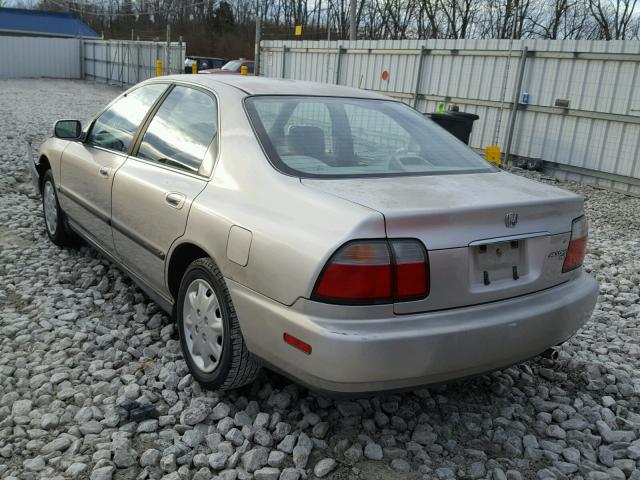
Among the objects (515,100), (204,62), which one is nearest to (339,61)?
(515,100)

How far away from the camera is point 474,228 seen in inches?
94.4

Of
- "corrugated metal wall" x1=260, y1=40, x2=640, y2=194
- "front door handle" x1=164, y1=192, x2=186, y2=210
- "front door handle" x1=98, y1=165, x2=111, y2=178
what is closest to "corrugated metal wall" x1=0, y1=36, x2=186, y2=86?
"corrugated metal wall" x1=260, y1=40, x2=640, y2=194

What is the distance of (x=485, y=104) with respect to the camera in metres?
11.6

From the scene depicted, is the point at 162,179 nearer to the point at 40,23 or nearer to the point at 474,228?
the point at 474,228

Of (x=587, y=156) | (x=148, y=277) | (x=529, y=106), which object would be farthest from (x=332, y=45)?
(x=148, y=277)

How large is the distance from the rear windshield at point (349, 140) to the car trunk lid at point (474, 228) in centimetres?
18

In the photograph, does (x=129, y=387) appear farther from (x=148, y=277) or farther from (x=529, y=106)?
(x=529, y=106)

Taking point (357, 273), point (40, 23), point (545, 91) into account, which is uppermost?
point (40, 23)

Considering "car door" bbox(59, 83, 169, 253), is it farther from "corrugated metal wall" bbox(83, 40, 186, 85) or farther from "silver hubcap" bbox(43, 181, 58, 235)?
"corrugated metal wall" bbox(83, 40, 186, 85)

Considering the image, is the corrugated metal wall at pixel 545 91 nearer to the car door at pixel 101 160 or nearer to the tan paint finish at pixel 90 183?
the car door at pixel 101 160

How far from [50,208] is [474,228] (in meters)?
4.01

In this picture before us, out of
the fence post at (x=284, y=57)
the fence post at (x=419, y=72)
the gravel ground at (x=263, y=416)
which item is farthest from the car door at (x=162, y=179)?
the fence post at (x=284, y=57)

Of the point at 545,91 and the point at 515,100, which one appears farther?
the point at 515,100

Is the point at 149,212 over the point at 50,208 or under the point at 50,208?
over
